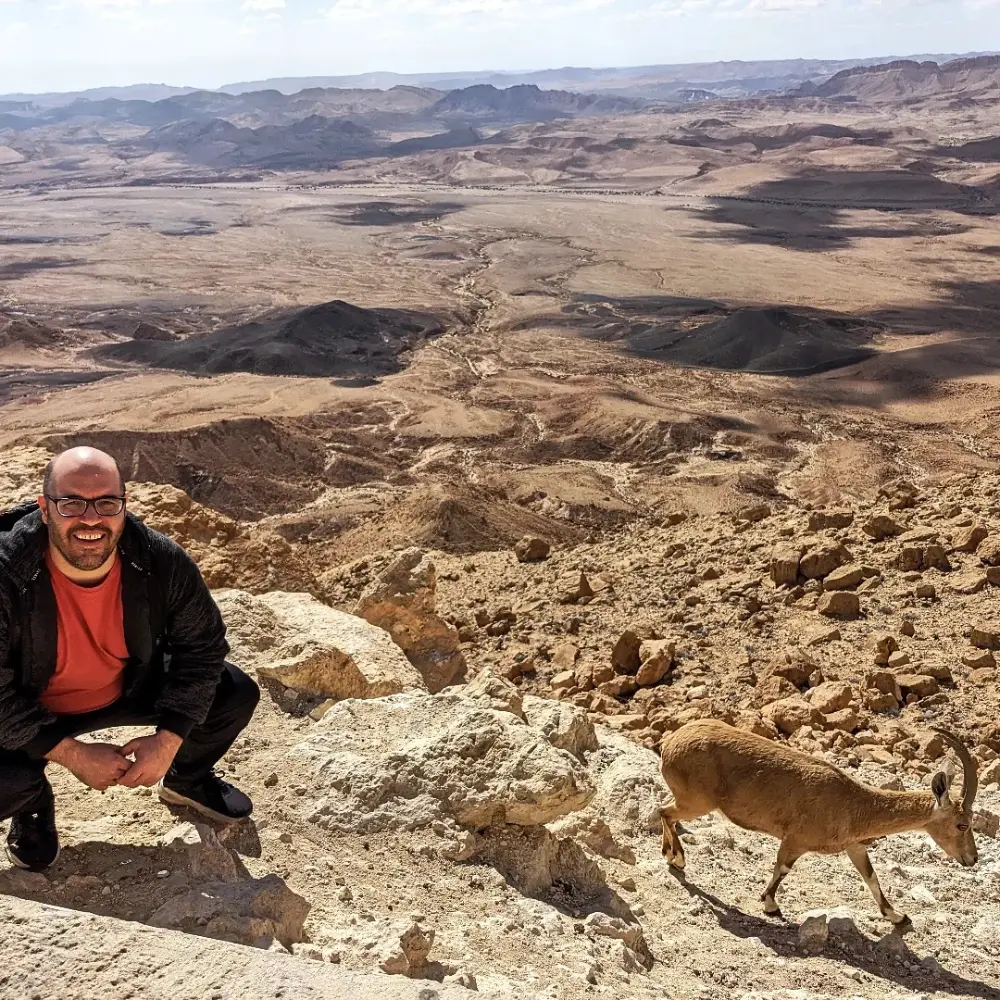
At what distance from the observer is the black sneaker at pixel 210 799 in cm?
359

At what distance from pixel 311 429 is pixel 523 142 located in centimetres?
8843

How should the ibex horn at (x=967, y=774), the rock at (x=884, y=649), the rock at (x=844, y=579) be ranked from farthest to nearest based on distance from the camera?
the rock at (x=844, y=579) → the rock at (x=884, y=649) → the ibex horn at (x=967, y=774)

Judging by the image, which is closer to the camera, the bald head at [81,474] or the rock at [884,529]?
the bald head at [81,474]

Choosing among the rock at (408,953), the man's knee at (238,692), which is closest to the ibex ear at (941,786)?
the rock at (408,953)

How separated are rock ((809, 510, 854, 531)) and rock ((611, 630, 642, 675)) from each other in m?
2.80

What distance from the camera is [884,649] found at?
7625 millimetres

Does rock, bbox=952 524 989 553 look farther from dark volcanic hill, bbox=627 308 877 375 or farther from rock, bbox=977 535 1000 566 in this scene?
dark volcanic hill, bbox=627 308 877 375

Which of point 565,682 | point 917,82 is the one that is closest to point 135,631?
point 565,682

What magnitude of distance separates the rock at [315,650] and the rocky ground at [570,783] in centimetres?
2

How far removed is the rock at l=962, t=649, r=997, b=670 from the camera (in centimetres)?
720

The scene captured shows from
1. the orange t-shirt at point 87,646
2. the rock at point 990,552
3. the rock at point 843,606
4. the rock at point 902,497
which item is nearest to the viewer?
the orange t-shirt at point 87,646

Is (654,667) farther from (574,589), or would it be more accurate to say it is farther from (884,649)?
(574,589)

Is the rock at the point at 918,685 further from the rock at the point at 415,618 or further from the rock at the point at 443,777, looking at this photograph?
the rock at the point at 443,777

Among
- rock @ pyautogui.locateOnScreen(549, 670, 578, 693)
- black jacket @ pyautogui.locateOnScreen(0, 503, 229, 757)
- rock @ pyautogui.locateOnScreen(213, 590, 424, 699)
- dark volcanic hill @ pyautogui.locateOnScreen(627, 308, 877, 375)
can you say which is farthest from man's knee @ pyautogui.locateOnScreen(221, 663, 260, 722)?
dark volcanic hill @ pyautogui.locateOnScreen(627, 308, 877, 375)
